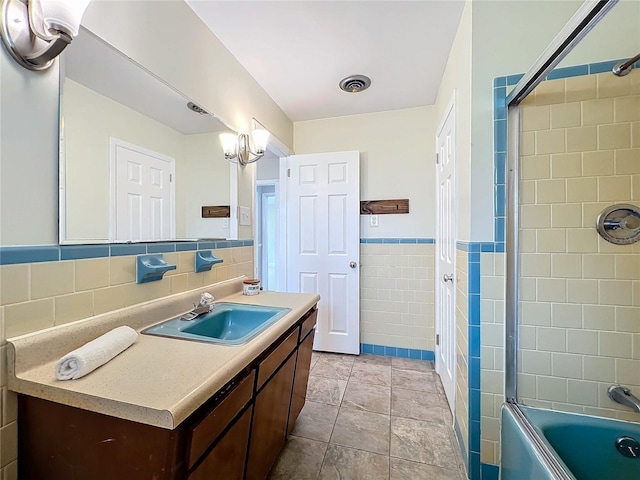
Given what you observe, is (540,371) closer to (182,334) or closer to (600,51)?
(600,51)

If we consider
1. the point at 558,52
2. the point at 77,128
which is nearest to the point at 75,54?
the point at 77,128

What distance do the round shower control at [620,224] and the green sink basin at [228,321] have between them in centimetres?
148

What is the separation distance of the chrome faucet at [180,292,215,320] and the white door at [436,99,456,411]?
1.43 metres

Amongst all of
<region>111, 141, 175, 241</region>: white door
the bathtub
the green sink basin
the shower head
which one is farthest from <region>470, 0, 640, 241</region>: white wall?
<region>111, 141, 175, 241</region>: white door

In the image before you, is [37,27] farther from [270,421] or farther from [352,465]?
[352,465]

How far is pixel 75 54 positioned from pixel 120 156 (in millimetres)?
341

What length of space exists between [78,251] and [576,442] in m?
1.99

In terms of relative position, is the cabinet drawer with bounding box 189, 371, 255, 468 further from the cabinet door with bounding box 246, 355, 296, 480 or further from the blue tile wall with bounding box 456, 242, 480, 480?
the blue tile wall with bounding box 456, 242, 480, 480

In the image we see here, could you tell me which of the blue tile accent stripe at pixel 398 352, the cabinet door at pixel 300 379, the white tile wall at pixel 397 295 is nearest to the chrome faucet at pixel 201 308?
the cabinet door at pixel 300 379

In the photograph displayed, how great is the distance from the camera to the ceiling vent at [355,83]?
81.8 inches

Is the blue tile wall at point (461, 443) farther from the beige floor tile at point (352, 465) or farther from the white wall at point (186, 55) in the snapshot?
the white wall at point (186, 55)

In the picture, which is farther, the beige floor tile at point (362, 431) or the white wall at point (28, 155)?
the beige floor tile at point (362, 431)

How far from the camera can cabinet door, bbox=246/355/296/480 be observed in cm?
106

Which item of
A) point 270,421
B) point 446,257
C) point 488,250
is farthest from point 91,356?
point 446,257
